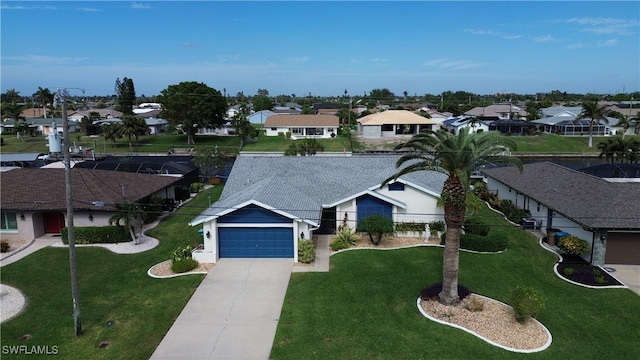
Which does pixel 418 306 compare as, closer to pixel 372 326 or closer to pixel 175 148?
pixel 372 326

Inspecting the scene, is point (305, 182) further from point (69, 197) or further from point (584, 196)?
point (584, 196)

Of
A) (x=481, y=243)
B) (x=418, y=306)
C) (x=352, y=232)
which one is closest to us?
(x=418, y=306)

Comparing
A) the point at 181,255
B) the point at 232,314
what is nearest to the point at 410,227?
the point at 232,314

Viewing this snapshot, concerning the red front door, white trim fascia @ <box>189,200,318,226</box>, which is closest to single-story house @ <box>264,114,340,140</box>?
the red front door

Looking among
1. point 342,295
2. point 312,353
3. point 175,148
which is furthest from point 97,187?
point 175,148

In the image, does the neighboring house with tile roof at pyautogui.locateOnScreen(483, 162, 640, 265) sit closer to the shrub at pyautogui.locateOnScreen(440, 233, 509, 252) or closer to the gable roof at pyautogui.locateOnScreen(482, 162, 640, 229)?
the gable roof at pyautogui.locateOnScreen(482, 162, 640, 229)

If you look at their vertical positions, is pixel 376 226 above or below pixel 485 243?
above
